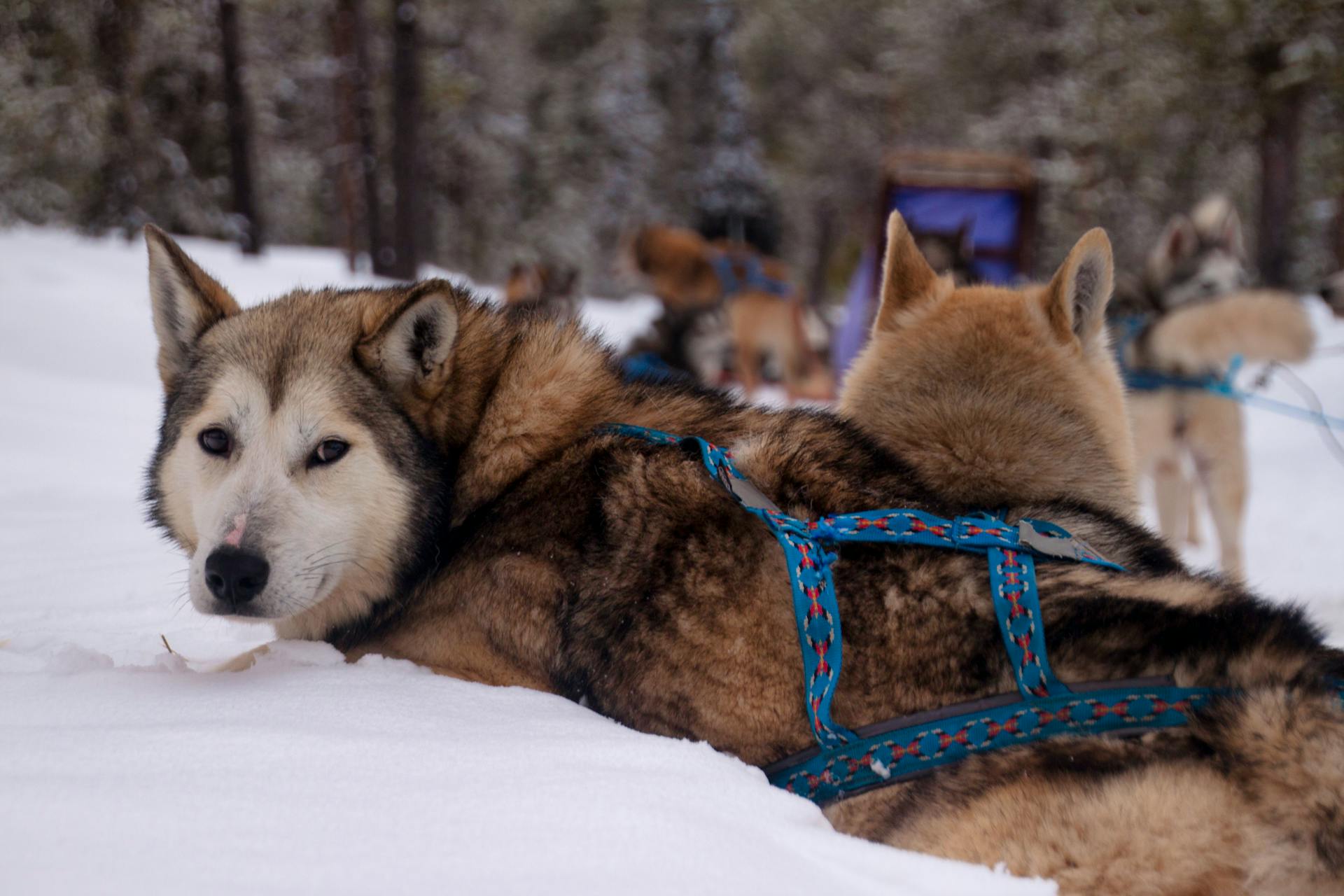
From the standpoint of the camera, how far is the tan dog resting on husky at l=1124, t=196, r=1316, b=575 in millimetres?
5859

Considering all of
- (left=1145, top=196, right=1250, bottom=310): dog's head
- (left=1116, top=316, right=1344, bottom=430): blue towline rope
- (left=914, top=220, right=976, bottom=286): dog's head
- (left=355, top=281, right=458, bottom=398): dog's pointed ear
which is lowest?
(left=1116, top=316, right=1344, bottom=430): blue towline rope

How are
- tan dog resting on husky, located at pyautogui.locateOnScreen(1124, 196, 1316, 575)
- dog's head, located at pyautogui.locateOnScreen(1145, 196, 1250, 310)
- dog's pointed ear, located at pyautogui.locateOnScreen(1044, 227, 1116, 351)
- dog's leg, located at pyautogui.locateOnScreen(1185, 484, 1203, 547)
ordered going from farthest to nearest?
dog's leg, located at pyautogui.locateOnScreen(1185, 484, 1203, 547)
dog's head, located at pyautogui.locateOnScreen(1145, 196, 1250, 310)
tan dog resting on husky, located at pyautogui.locateOnScreen(1124, 196, 1316, 575)
dog's pointed ear, located at pyautogui.locateOnScreen(1044, 227, 1116, 351)

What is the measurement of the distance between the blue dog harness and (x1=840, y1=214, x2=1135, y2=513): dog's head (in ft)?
1.34

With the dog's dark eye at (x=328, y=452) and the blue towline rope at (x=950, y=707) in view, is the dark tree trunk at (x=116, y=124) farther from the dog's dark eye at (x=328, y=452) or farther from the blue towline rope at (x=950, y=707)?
the blue towline rope at (x=950, y=707)

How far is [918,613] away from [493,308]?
1520 mm

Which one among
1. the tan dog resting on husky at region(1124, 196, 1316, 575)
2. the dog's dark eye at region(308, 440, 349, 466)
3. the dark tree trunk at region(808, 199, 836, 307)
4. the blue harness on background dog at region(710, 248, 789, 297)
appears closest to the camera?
the dog's dark eye at region(308, 440, 349, 466)

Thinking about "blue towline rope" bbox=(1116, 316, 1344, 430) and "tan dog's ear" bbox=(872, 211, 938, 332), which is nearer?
"tan dog's ear" bbox=(872, 211, 938, 332)

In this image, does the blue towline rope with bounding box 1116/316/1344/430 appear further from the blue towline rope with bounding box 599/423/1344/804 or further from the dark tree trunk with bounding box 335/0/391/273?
the dark tree trunk with bounding box 335/0/391/273

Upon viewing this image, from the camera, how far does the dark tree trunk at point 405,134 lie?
14.4 meters

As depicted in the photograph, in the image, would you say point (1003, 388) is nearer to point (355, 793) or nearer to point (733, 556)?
point (733, 556)

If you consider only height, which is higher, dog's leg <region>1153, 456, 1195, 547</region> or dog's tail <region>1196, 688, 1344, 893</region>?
dog's tail <region>1196, 688, 1344, 893</region>

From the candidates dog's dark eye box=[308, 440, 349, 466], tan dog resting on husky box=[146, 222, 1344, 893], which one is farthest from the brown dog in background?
dog's dark eye box=[308, 440, 349, 466]

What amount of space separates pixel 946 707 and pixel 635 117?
3294 cm

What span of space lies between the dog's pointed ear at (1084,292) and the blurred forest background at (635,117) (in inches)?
542
